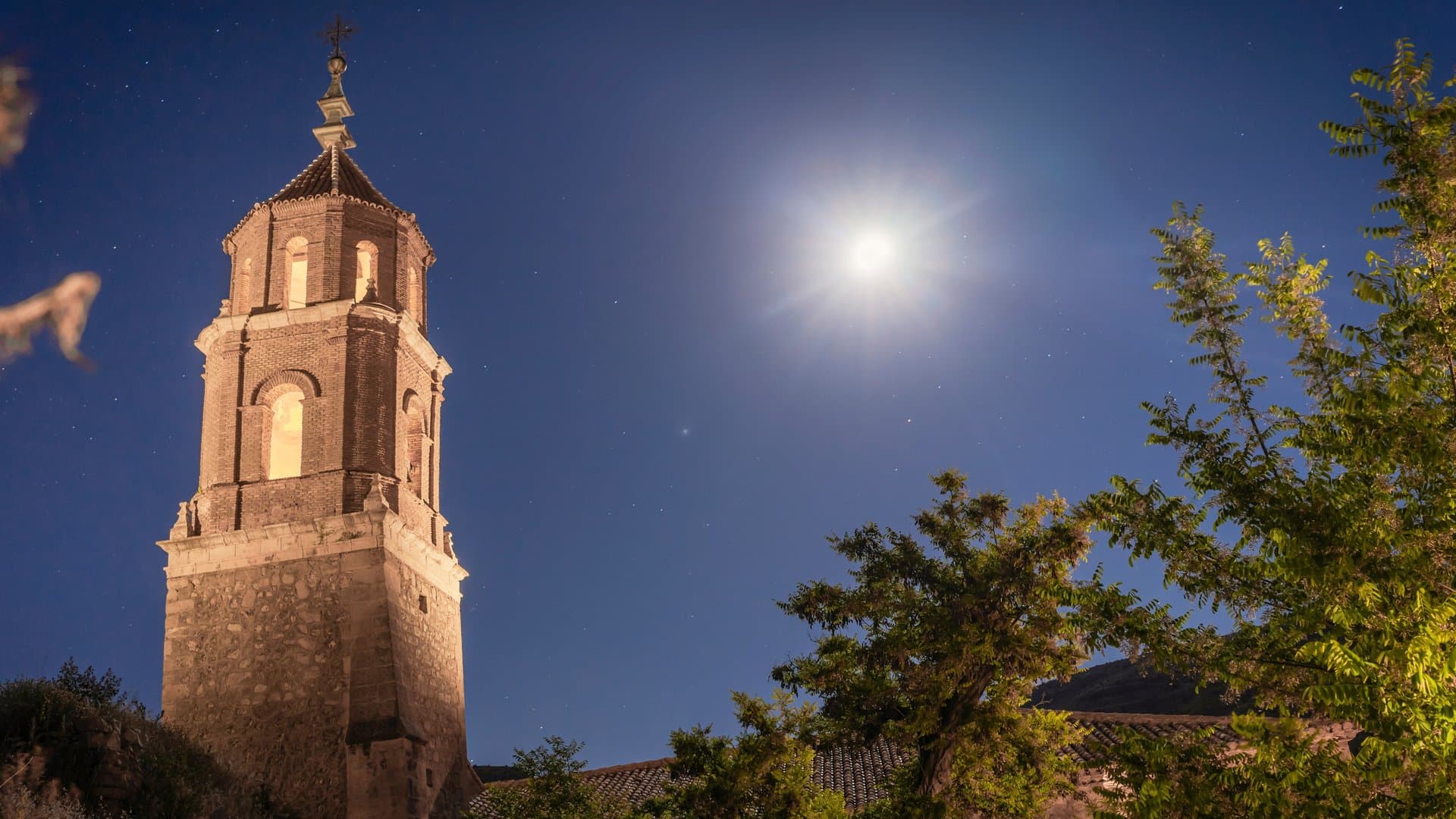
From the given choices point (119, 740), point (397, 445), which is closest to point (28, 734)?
point (119, 740)

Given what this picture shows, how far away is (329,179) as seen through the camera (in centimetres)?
2550

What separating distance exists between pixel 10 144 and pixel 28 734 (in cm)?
1674

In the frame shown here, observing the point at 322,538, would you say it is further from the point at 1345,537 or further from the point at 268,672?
the point at 1345,537

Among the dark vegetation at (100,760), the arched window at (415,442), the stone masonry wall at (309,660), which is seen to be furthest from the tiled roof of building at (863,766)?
the arched window at (415,442)

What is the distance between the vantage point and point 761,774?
15367 millimetres

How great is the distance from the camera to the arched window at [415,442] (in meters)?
24.7

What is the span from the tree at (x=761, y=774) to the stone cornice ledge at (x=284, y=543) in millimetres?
8745

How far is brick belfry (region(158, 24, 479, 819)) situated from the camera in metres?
20.5

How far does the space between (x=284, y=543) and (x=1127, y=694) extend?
4892 cm

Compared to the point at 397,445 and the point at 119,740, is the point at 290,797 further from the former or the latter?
the point at 397,445

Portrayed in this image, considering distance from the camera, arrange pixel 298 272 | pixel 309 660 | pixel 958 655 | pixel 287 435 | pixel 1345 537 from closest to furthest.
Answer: pixel 1345 537, pixel 958 655, pixel 309 660, pixel 287 435, pixel 298 272

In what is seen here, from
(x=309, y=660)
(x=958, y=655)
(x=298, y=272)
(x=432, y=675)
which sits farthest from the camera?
(x=298, y=272)

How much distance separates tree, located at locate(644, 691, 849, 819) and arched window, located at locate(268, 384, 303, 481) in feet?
41.3

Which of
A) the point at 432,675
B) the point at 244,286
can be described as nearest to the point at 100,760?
the point at 432,675
